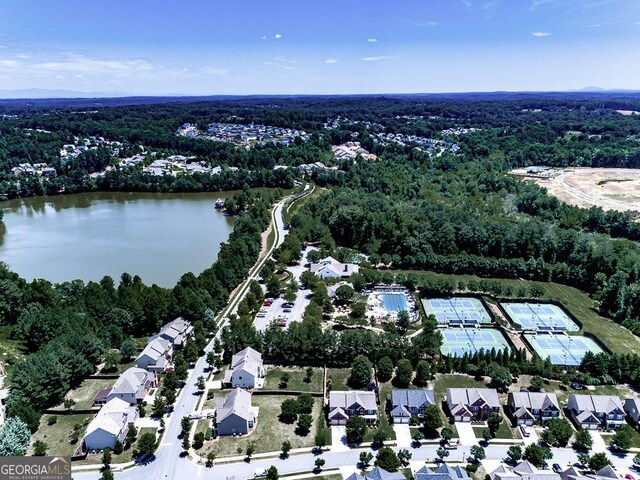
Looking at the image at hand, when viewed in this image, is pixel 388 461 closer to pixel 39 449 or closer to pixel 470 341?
pixel 470 341

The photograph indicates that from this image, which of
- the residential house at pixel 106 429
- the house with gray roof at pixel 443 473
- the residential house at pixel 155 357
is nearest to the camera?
the house with gray roof at pixel 443 473

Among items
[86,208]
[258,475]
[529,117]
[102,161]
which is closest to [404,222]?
[258,475]

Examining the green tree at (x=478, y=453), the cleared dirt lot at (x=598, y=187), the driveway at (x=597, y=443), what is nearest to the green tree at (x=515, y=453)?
the green tree at (x=478, y=453)

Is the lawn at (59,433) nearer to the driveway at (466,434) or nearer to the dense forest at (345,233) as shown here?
the dense forest at (345,233)

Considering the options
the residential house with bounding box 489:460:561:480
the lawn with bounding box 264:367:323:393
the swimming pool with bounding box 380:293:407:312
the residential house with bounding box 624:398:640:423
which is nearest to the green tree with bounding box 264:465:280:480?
the lawn with bounding box 264:367:323:393

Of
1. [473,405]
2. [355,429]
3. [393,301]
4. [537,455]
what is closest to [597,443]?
[537,455]

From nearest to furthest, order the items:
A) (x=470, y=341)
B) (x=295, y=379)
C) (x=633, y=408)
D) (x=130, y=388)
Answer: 1. (x=633, y=408)
2. (x=130, y=388)
3. (x=295, y=379)
4. (x=470, y=341)

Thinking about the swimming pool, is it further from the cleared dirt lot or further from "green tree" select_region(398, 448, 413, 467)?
the cleared dirt lot
